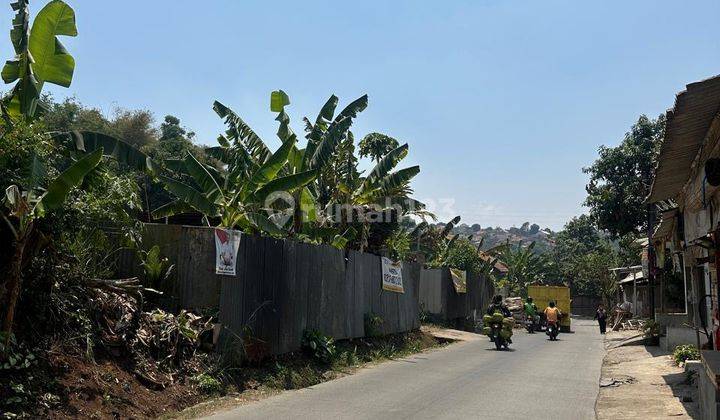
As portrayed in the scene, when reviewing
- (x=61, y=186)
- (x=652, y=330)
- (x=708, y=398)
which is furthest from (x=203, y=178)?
(x=652, y=330)

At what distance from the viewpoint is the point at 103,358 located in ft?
31.5

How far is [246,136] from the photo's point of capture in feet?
57.7

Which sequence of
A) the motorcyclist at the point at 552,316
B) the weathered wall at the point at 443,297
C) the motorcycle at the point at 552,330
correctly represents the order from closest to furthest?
the motorcycle at the point at 552,330 → the motorcyclist at the point at 552,316 → the weathered wall at the point at 443,297

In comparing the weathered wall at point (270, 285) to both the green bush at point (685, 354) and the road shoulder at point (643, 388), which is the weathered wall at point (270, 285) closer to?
the road shoulder at point (643, 388)

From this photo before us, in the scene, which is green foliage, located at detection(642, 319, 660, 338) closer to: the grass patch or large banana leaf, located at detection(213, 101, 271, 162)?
the grass patch

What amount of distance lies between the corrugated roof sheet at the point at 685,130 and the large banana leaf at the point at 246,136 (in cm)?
970

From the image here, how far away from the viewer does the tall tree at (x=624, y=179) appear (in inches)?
1468

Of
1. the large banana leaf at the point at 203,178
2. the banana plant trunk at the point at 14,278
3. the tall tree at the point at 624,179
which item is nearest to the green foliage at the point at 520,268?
the tall tree at the point at 624,179

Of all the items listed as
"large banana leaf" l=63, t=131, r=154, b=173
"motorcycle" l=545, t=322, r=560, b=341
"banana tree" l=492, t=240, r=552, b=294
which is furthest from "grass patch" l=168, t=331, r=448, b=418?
"banana tree" l=492, t=240, r=552, b=294

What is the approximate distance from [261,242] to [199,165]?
2503 mm

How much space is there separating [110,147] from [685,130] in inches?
369

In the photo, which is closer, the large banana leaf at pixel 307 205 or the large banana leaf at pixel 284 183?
the large banana leaf at pixel 284 183

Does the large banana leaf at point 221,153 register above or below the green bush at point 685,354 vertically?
above

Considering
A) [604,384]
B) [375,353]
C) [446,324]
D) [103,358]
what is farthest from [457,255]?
[103,358]
